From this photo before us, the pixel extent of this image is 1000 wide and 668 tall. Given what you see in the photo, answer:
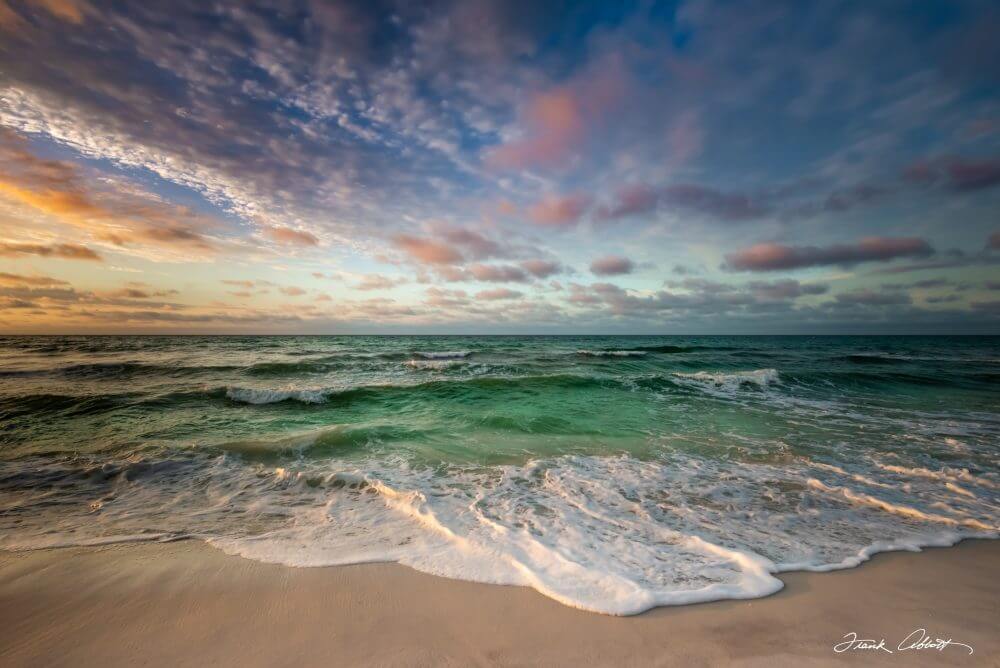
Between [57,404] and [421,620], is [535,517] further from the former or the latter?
[57,404]

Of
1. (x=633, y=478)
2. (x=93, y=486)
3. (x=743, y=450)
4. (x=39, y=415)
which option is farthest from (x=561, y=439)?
(x=39, y=415)

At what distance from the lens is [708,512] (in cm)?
478

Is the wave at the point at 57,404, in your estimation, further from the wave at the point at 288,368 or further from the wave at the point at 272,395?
the wave at the point at 288,368

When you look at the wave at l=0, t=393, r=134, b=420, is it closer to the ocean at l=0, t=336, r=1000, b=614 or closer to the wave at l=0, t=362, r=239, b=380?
the ocean at l=0, t=336, r=1000, b=614

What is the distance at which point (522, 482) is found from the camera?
5.88 m

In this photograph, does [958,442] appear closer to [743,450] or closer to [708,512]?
[743,450]

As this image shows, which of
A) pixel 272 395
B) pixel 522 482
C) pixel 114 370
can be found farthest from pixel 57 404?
pixel 522 482

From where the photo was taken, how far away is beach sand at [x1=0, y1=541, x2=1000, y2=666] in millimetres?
2471

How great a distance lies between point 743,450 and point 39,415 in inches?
691
